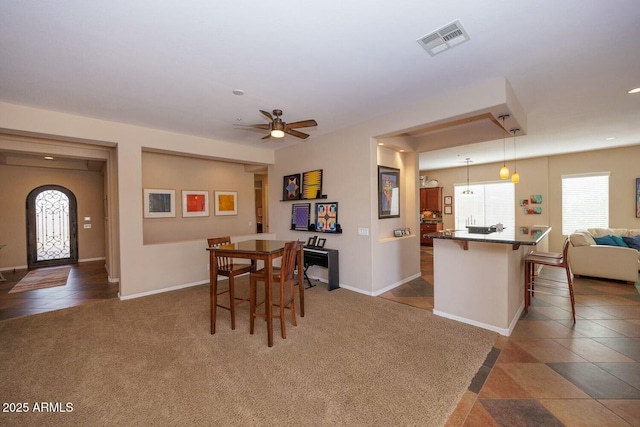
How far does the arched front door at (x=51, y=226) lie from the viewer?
21.7 feet

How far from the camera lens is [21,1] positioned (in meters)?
1.80

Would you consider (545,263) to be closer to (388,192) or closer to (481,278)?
(481,278)

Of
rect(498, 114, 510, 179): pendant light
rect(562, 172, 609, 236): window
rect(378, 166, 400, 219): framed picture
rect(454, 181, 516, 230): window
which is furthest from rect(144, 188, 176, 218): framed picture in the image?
rect(562, 172, 609, 236): window

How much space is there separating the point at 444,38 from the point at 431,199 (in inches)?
312

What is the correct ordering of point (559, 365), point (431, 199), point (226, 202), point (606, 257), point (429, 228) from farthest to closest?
point (431, 199)
point (429, 228)
point (226, 202)
point (606, 257)
point (559, 365)

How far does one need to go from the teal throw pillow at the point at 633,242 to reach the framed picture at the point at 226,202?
8199mm

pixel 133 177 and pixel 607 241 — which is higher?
pixel 133 177

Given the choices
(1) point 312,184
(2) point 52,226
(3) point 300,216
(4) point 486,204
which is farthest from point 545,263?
(2) point 52,226

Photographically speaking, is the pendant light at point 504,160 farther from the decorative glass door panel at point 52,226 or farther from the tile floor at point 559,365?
the decorative glass door panel at point 52,226

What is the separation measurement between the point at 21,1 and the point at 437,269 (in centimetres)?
439

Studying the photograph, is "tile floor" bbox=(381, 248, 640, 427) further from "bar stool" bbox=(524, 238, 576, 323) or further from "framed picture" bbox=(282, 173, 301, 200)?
"framed picture" bbox=(282, 173, 301, 200)

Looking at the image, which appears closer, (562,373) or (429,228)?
(562,373)

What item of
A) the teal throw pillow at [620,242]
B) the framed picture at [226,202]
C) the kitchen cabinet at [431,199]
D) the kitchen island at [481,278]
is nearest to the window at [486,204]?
the kitchen cabinet at [431,199]

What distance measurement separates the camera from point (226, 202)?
258 inches
